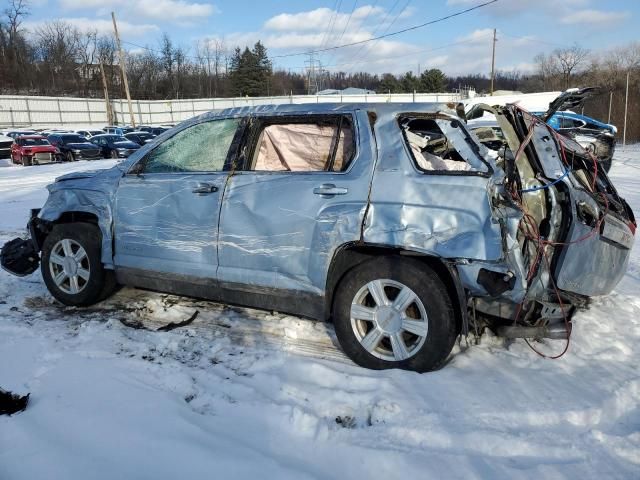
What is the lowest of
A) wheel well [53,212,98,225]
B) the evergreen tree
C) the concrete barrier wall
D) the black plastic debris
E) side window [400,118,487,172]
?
the black plastic debris

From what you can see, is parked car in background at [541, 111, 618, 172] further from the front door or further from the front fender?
the front fender

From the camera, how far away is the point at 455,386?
3166 mm

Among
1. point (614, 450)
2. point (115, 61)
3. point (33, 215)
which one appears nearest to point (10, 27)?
point (115, 61)

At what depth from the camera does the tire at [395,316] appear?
323cm

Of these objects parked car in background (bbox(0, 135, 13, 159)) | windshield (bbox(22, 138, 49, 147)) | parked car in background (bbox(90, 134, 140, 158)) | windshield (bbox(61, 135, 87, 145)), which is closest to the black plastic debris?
windshield (bbox(22, 138, 49, 147))

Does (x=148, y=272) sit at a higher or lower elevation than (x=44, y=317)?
higher

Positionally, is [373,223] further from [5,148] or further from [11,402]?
[5,148]

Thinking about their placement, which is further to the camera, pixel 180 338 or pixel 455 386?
pixel 180 338

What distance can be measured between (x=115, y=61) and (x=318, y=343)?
89.1 meters

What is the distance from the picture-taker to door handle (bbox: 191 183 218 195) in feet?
12.7

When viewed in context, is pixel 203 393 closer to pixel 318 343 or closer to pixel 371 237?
pixel 318 343

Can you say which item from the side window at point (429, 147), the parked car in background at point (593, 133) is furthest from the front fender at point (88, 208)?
the parked car in background at point (593, 133)

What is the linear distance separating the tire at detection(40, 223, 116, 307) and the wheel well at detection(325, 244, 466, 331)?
2238 millimetres

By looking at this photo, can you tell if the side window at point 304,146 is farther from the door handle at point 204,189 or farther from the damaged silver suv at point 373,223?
the door handle at point 204,189
